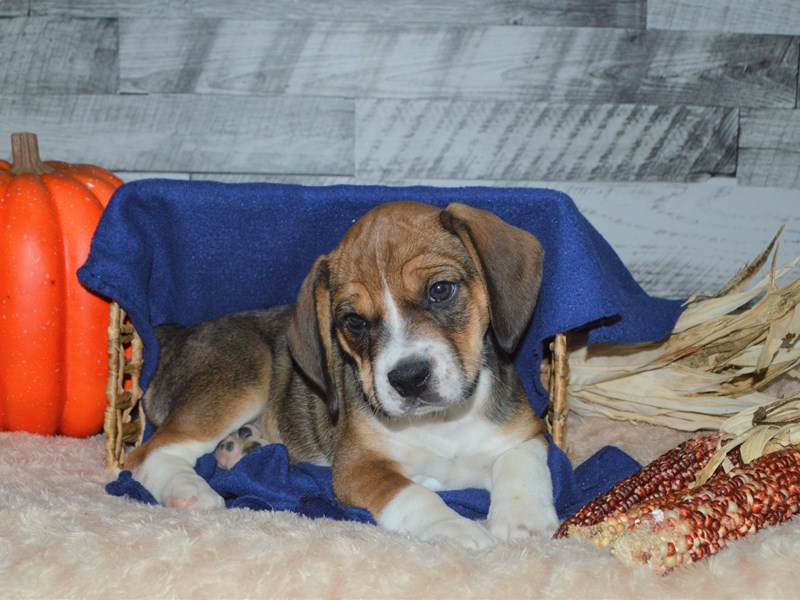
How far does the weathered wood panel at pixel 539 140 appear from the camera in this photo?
5660 mm

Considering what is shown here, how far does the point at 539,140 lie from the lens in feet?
18.7

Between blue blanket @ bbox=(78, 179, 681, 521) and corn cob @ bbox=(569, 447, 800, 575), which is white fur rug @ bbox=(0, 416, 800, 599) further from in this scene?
blue blanket @ bbox=(78, 179, 681, 521)

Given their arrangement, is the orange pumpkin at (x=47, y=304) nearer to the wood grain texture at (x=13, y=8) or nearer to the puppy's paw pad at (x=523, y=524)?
the wood grain texture at (x=13, y=8)

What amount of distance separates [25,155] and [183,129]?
4.00 ft

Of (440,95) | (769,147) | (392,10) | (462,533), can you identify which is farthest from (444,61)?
(462,533)

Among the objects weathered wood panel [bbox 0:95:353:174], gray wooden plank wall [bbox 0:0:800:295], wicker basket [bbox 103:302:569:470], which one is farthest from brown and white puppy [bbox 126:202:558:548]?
gray wooden plank wall [bbox 0:0:800:295]

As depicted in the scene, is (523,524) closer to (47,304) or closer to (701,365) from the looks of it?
(701,365)

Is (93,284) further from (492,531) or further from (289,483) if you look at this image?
(492,531)

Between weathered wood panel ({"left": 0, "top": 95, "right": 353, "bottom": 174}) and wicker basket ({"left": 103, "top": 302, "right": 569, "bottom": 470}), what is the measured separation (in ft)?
5.36

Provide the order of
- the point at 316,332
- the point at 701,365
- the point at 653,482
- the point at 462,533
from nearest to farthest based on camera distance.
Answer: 1. the point at 462,533
2. the point at 653,482
3. the point at 316,332
4. the point at 701,365

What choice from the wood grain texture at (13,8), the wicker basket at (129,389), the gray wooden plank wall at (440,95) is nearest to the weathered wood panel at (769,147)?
the gray wooden plank wall at (440,95)

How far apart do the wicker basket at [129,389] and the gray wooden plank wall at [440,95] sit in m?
1.76

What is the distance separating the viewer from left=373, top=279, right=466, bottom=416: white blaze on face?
3248 mm

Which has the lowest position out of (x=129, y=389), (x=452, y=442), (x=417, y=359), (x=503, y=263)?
(x=129, y=389)
